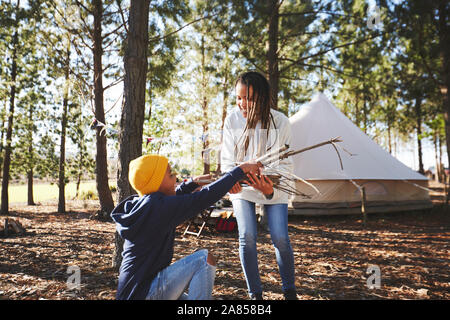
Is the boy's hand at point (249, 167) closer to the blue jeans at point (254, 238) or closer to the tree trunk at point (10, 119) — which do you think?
the blue jeans at point (254, 238)

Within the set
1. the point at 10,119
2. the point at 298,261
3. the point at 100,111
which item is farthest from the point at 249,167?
the point at 10,119

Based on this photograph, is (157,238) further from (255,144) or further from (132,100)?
(132,100)

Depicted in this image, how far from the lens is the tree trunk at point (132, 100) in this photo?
125 inches

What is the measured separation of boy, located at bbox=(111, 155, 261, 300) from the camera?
1.63 m

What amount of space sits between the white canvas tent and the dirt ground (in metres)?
0.77

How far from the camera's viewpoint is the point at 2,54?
29.2ft

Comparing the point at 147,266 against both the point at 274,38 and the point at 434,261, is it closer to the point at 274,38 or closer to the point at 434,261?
the point at 434,261

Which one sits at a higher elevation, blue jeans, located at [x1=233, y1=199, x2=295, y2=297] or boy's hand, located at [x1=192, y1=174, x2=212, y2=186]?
boy's hand, located at [x1=192, y1=174, x2=212, y2=186]

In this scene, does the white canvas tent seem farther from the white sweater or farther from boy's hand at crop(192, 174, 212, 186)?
boy's hand at crop(192, 174, 212, 186)

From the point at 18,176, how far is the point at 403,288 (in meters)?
12.5

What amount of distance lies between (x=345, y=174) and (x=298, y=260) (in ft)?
12.2

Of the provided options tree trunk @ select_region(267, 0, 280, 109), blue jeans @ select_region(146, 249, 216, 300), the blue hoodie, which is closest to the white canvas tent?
tree trunk @ select_region(267, 0, 280, 109)

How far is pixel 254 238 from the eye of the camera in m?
2.12
